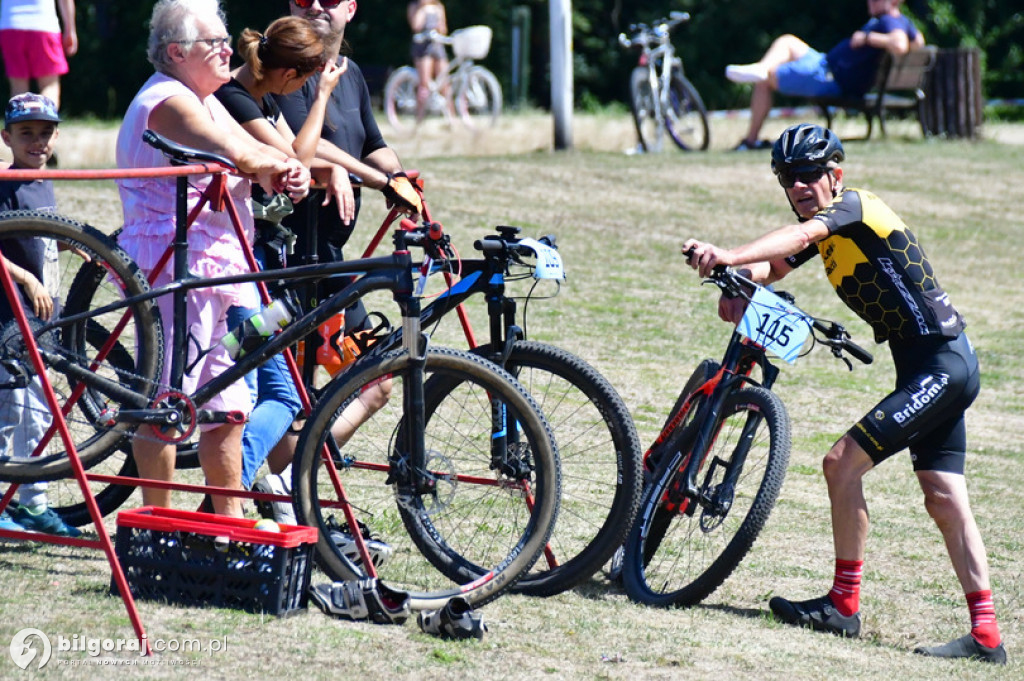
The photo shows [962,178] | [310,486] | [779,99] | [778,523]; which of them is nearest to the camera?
[310,486]

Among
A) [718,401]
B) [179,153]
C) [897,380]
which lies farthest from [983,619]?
[179,153]

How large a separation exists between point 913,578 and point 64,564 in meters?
2.98

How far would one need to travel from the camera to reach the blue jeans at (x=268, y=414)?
517 cm

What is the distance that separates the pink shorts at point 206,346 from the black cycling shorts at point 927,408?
1.98 meters

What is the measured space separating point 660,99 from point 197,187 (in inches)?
457

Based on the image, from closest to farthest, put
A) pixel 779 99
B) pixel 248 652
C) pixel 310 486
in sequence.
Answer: pixel 248 652
pixel 310 486
pixel 779 99

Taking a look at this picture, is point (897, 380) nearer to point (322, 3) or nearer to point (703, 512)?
point (703, 512)

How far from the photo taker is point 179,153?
4.48m

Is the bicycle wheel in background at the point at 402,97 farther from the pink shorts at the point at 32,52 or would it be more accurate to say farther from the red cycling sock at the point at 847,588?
the red cycling sock at the point at 847,588

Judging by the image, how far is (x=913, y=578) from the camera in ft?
18.4

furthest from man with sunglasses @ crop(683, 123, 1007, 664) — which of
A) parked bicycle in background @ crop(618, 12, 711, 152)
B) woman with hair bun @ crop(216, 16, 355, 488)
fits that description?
parked bicycle in background @ crop(618, 12, 711, 152)

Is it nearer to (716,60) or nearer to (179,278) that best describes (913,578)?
(179,278)

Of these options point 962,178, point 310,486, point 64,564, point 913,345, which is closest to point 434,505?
point 310,486

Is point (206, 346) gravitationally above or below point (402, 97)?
above
